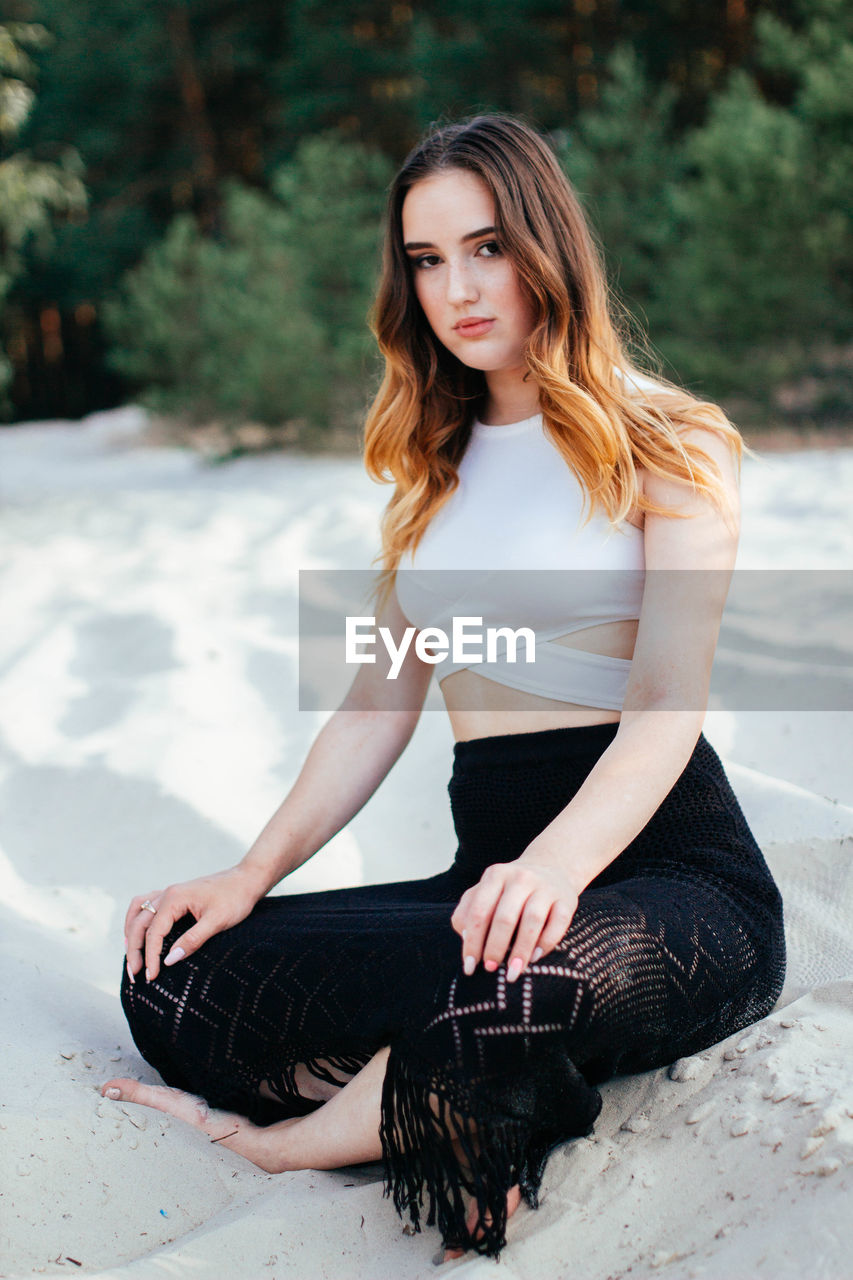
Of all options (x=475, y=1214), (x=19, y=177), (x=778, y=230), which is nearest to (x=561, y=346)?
(x=475, y=1214)

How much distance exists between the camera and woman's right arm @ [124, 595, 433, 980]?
1393mm

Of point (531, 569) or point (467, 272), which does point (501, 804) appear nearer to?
point (531, 569)

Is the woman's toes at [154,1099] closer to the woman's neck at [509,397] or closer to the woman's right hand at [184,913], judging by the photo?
the woman's right hand at [184,913]

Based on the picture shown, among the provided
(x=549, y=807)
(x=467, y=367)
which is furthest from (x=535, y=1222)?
(x=467, y=367)

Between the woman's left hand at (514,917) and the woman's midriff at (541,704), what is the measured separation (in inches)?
14.0

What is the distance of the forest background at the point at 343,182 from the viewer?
6945 millimetres

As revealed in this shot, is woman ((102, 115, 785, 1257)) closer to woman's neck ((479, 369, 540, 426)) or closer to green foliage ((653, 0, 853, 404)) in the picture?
woman's neck ((479, 369, 540, 426))

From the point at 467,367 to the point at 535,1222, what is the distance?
3.84 feet

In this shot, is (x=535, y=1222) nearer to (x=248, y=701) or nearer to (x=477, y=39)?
(x=248, y=701)

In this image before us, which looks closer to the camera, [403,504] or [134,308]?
[403,504]

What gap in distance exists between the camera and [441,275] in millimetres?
1525

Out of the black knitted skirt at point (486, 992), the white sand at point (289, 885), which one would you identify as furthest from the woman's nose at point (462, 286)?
the white sand at point (289, 885)

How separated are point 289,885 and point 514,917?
1.00 metres

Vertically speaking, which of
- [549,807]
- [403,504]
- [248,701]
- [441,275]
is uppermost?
[441,275]
